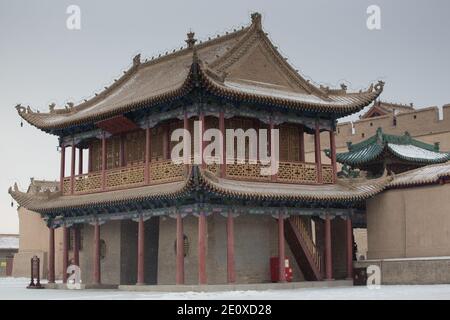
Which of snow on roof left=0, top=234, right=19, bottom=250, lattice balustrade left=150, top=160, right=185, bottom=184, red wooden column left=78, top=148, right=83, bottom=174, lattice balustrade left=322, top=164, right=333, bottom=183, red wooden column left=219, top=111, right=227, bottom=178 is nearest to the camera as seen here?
red wooden column left=219, top=111, right=227, bottom=178

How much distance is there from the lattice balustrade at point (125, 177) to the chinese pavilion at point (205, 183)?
64mm

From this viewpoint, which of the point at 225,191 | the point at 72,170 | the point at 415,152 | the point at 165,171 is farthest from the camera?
the point at 415,152

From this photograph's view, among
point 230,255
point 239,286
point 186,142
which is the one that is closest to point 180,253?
point 230,255

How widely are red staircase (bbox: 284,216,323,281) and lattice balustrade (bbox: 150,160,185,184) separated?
4.47 m

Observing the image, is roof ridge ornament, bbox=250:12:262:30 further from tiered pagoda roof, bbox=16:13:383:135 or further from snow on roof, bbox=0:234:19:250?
snow on roof, bbox=0:234:19:250

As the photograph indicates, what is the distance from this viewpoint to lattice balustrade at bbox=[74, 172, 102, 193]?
32.5m

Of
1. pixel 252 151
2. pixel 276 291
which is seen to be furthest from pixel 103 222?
pixel 276 291

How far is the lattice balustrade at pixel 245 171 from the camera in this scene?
93.3ft

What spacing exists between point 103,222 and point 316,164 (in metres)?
8.51

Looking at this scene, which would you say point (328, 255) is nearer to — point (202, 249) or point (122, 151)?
point (202, 249)

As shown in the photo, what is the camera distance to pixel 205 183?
26.0 metres

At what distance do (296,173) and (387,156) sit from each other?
7.27 meters

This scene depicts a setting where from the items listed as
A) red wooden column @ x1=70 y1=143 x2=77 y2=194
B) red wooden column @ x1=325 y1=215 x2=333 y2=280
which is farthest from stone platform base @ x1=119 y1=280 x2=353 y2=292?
red wooden column @ x1=70 y1=143 x2=77 y2=194

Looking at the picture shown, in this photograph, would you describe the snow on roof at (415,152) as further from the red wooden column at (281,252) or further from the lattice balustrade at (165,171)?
the lattice balustrade at (165,171)
